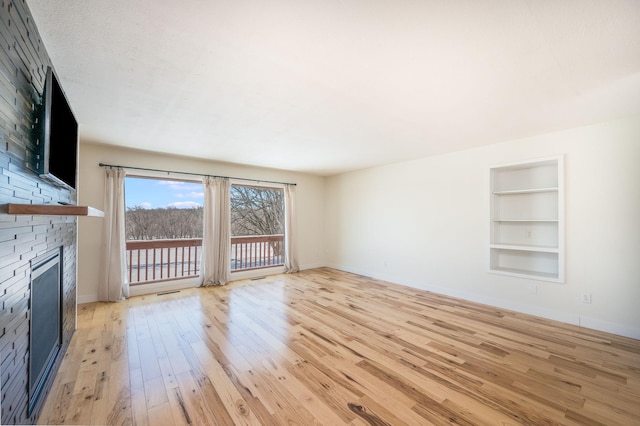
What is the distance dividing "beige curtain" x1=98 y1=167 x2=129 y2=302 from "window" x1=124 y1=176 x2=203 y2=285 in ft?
0.92

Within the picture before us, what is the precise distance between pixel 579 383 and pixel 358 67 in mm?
2925

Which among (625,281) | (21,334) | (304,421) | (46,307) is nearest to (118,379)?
(46,307)

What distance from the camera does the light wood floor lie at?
5.43ft

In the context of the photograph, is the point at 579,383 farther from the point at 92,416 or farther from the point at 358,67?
the point at 92,416

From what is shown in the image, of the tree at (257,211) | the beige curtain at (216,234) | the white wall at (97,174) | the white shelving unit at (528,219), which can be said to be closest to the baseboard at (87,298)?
the white wall at (97,174)

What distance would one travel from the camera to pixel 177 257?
191 inches

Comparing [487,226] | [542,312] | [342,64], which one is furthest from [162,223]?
[542,312]

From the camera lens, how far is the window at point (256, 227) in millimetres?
5594

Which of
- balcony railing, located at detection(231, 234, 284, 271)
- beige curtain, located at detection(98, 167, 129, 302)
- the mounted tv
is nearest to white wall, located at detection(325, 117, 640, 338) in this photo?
balcony railing, located at detection(231, 234, 284, 271)

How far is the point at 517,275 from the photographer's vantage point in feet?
11.5

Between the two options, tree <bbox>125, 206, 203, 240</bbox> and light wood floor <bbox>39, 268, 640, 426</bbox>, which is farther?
tree <bbox>125, 206, 203, 240</bbox>

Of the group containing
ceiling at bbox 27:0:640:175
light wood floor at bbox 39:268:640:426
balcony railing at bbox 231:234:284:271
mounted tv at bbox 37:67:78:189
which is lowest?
light wood floor at bbox 39:268:640:426

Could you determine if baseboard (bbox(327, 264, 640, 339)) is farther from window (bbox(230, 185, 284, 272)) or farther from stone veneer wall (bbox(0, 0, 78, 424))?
stone veneer wall (bbox(0, 0, 78, 424))

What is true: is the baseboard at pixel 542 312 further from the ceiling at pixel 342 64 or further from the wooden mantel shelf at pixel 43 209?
the wooden mantel shelf at pixel 43 209
